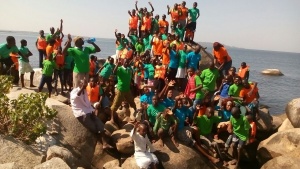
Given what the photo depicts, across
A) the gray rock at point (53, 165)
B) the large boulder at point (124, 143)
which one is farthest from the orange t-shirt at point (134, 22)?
the gray rock at point (53, 165)

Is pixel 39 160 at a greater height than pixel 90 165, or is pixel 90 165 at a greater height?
pixel 39 160

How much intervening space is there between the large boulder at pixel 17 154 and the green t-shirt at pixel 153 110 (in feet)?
10.5

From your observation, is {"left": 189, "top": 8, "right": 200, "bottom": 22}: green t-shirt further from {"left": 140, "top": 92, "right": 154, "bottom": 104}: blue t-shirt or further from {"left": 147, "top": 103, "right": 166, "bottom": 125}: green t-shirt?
{"left": 147, "top": 103, "right": 166, "bottom": 125}: green t-shirt

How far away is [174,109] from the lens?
9.10 m

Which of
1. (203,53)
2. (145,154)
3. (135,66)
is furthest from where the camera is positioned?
(203,53)

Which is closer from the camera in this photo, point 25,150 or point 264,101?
point 25,150

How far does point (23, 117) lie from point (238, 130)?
19.7 ft

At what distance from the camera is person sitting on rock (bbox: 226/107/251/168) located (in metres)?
9.43

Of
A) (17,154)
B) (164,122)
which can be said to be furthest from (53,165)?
(164,122)

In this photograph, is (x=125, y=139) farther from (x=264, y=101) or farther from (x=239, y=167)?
(x=264, y=101)

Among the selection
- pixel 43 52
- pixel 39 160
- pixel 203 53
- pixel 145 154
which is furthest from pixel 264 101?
pixel 39 160

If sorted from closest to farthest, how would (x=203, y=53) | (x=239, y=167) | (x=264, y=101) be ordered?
(x=239, y=167)
(x=203, y=53)
(x=264, y=101)

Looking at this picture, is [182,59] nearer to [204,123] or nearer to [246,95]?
[246,95]

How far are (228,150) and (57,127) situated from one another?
5.32 meters
